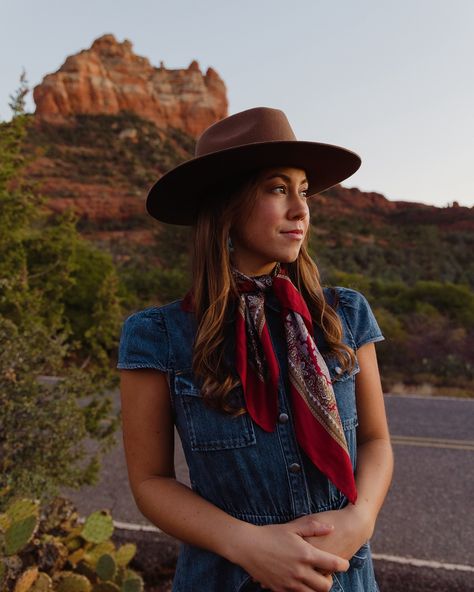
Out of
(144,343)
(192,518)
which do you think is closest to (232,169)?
(144,343)

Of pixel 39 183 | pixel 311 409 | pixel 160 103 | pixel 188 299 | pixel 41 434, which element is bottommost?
pixel 41 434

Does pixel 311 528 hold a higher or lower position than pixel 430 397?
higher

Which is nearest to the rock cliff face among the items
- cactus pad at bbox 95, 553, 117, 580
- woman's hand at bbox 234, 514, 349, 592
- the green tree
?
the green tree

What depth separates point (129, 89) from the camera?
281 ft

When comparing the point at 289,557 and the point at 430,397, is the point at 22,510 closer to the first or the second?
the point at 289,557

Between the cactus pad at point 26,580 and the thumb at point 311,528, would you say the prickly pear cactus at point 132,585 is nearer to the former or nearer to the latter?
the cactus pad at point 26,580

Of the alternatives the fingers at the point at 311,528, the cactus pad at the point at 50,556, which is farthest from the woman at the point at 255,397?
the cactus pad at the point at 50,556

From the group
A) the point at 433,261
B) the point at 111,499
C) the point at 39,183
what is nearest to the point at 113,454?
the point at 111,499

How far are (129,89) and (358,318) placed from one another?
9116cm


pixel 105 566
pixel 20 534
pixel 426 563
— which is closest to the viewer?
pixel 20 534

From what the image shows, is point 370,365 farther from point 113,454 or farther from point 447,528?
point 113,454

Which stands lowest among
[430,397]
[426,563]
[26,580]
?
[430,397]

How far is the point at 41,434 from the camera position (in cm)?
342

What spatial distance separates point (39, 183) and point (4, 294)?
0.93 m
